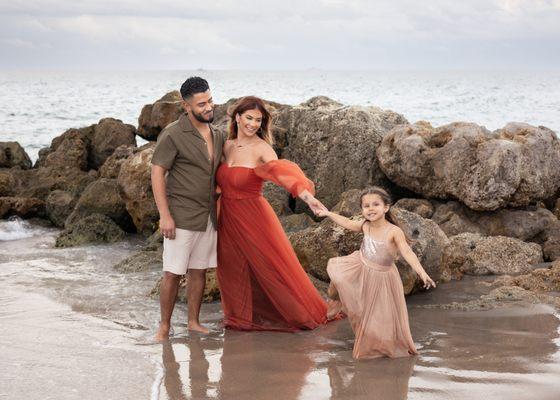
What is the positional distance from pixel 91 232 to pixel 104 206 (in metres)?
0.70

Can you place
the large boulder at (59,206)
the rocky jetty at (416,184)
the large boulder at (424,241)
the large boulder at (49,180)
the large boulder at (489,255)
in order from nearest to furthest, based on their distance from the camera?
the large boulder at (424,241) → the large boulder at (489,255) → the rocky jetty at (416,184) → the large boulder at (59,206) → the large boulder at (49,180)

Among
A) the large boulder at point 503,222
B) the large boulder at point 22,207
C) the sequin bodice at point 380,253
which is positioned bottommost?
the large boulder at point 22,207

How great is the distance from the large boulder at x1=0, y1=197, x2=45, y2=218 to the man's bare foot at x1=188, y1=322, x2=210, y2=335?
293 inches

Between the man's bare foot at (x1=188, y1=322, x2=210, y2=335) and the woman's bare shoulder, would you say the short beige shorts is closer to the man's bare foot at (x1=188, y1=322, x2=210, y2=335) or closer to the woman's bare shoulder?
the man's bare foot at (x1=188, y1=322, x2=210, y2=335)

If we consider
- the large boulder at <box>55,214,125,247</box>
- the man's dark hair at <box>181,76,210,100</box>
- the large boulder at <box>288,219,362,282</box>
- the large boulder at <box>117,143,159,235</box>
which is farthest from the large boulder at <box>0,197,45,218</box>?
the man's dark hair at <box>181,76,210,100</box>

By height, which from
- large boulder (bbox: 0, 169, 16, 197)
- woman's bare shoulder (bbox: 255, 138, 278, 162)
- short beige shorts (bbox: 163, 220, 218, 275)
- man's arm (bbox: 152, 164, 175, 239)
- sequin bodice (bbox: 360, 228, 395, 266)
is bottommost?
large boulder (bbox: 0, 169, 16, 197)

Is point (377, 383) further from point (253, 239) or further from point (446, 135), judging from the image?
point (446, 135)

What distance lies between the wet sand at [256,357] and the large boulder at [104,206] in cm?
384

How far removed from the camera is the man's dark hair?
20.0 ft

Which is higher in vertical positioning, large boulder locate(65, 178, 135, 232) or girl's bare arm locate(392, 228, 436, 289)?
girl's bare arm locate(392, 228, 436, 289)

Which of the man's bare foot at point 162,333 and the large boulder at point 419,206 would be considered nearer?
the man's bare foot at point 162,333

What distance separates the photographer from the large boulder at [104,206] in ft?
37.9

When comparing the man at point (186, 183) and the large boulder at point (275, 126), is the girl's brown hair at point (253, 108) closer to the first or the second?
the man at point (186, 183)

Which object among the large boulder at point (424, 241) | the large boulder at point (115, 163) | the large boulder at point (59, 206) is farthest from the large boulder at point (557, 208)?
the large boulder at point (59, 206)
